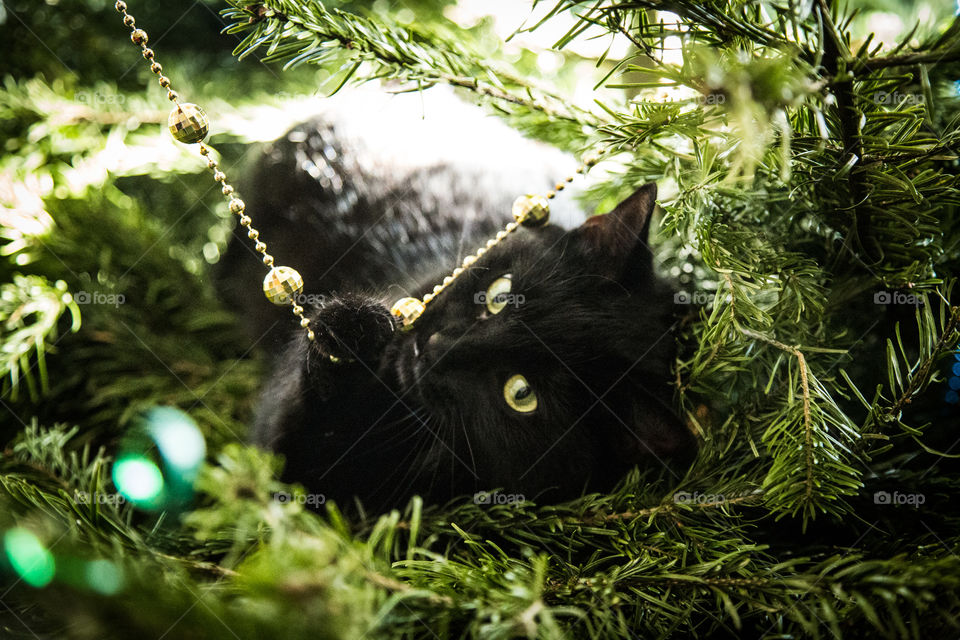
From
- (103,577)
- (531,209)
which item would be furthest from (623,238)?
(103,577)

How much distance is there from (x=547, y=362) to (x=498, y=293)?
3.3 inches

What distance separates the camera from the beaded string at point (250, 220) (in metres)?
0.39

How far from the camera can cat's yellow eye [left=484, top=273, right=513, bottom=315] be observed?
55 cm

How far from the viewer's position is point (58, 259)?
2.12ft

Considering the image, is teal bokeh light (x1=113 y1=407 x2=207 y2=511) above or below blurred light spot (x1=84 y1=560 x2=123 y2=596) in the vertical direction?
below

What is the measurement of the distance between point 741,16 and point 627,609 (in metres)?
0.36

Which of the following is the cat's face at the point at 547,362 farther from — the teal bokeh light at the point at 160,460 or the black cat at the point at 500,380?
the teal bokeh light at the point at 160,460

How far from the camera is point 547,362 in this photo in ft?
1.73

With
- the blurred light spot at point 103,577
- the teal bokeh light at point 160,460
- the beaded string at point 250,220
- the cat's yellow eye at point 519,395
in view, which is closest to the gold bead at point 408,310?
the beaded string at point 250,220

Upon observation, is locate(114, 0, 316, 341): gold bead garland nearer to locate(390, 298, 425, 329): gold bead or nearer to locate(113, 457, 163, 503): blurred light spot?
locate(390, 298, 425, 329): gold bead

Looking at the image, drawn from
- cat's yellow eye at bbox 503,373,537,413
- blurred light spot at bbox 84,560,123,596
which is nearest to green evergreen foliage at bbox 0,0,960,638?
blurred light spot at bbox 84,560,123,596

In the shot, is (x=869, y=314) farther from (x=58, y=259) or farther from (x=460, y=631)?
(x=58, y=259)

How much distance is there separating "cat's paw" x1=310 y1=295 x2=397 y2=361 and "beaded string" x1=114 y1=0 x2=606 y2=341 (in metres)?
0.01

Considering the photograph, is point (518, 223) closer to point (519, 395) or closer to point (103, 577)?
point (519, 395)
